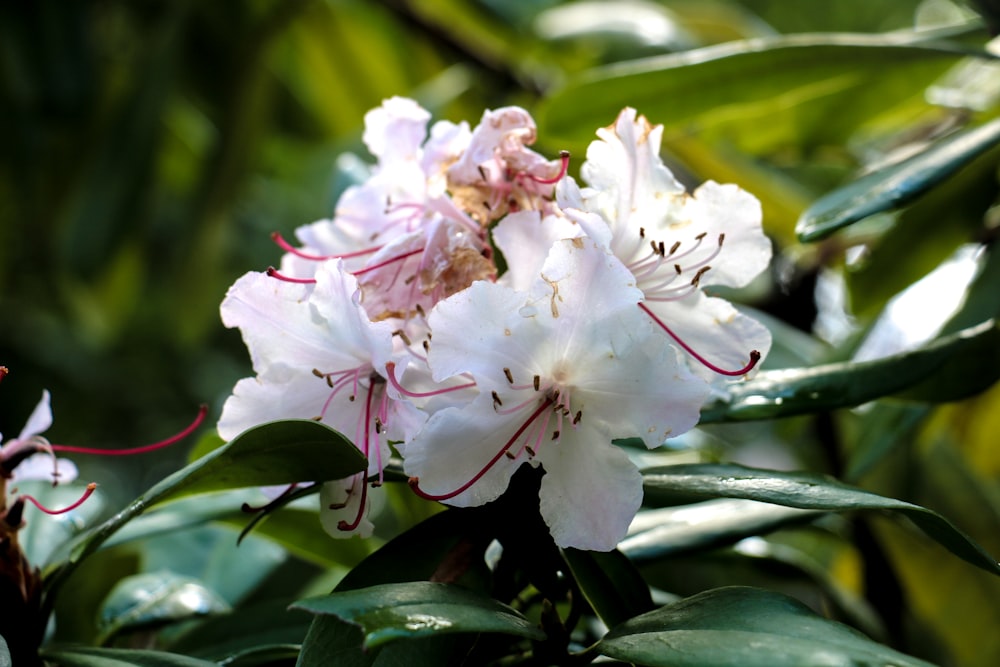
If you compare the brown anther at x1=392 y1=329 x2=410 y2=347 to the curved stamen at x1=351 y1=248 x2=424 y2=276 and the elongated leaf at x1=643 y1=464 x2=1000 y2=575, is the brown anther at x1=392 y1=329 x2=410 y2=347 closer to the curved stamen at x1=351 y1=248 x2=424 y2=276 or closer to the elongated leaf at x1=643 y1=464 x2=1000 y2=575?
the curved stamen at x1=351 y1=248 x2=424 y2=276

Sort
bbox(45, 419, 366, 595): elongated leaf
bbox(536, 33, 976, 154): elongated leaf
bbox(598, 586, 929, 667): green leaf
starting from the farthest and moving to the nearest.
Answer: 1. bbox(536, 33, 976, 154): elongated leaf
2. bbox(45, 419, 366, 595): elongated leaf
3. bbox(598, 586, 929, 667): green leaf

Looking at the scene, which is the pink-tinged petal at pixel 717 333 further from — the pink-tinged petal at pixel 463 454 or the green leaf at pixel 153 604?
the green leaf at pixel 153 604

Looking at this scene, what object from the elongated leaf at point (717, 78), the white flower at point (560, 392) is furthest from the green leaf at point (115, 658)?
the elongated leaf at point (717, 78)

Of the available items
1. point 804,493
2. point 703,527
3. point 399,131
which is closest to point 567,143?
point 399,131

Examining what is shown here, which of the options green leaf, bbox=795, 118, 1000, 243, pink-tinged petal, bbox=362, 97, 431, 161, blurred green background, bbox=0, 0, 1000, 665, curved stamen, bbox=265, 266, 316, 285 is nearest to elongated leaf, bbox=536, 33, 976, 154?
blurred green background, bbox=0, 0, 1000, 665

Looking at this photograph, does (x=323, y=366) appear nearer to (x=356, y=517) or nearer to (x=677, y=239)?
(x=356, y=517)

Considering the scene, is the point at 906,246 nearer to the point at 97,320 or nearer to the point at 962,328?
the point at 962,328
